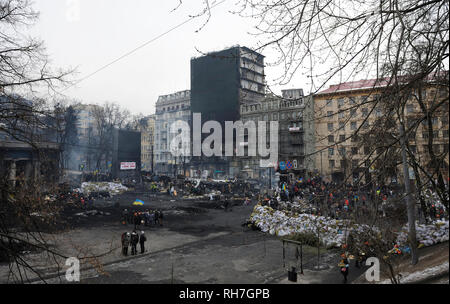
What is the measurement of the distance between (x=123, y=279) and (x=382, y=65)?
1017cm

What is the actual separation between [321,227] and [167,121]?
230 feet

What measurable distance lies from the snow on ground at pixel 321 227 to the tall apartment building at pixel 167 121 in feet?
189

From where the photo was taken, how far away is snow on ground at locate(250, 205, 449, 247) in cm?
1104

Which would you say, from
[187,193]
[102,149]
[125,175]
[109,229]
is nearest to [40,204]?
[109,229]

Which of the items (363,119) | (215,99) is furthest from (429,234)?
(215,99)

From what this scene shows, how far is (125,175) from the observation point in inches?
2175

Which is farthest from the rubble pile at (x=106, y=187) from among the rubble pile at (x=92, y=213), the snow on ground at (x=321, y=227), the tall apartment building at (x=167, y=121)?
the tall apartment building at (x=167, y=121)

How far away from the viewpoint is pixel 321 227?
14688mm

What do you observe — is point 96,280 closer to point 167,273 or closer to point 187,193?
point 167,273

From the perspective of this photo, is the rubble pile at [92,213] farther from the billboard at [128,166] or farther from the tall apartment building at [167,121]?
the tall apartment building at [167,121]

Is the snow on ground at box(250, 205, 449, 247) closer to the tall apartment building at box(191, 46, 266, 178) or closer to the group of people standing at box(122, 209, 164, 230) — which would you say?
the group of people standing at box(122, 209, 164, 230)

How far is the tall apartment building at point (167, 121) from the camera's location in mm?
76250

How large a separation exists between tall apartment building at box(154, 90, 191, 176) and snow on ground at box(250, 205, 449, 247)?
189 feet

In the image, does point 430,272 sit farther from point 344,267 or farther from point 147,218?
point 147,218
